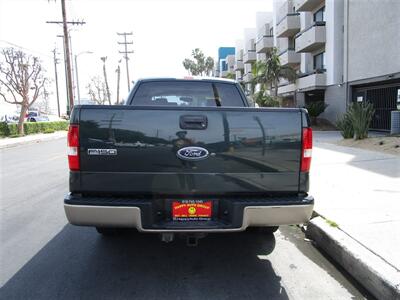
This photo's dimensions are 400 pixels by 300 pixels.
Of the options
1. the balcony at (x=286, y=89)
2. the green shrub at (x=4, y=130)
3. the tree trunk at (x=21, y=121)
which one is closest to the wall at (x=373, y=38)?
the balcony at (x=286, y=89)

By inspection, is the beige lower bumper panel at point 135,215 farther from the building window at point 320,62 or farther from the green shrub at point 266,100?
the green shrub at point 266,100

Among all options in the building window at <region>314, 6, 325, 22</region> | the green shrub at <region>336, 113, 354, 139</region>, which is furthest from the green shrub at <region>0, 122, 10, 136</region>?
the building window at <region>314, 6, 325, 22</region>

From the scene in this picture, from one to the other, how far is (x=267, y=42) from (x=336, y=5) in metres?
18.0

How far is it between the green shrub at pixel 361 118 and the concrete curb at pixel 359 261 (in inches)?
395

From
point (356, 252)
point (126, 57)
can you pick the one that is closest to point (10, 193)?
point (356, 252)

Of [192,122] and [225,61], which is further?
[225,61]

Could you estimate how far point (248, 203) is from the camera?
11.3 ft

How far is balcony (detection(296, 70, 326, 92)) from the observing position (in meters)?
26.0

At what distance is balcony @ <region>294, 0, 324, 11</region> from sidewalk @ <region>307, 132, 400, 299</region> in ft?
67.9

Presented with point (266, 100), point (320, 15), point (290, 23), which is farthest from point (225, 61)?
point (320, 15)

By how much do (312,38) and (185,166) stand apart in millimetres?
25189

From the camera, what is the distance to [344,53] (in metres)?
23.3

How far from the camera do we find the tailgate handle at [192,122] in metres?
3.42

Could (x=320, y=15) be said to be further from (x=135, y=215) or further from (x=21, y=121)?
(x=135, y=215)
